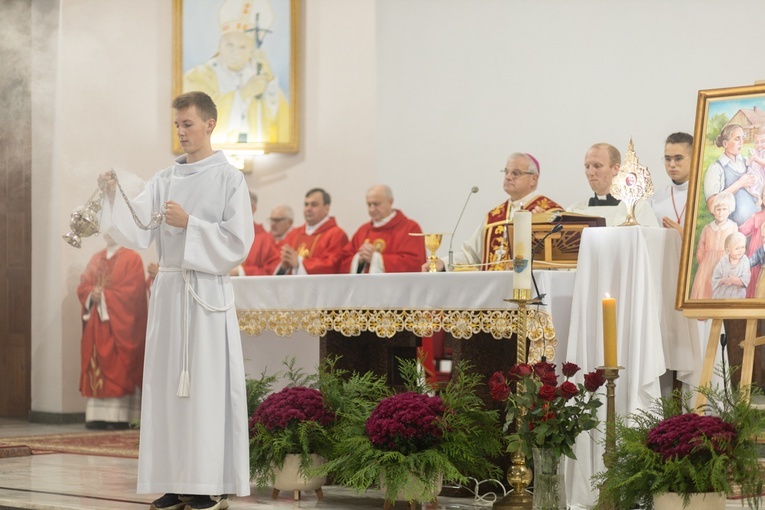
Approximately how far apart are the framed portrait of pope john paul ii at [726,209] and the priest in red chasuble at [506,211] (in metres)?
1.14

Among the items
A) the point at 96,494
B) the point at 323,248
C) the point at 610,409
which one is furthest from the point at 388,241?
the point at 610,409

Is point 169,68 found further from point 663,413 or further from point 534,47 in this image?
point 663,413

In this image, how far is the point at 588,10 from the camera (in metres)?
9.35

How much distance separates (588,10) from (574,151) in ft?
3.53

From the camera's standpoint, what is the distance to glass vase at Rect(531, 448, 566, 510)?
4.41 meters

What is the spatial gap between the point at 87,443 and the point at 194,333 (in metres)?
3.90

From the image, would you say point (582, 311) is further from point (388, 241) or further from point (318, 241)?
point (318, 241)

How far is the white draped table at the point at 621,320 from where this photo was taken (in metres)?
4.94

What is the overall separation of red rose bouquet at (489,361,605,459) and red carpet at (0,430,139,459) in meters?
3.47

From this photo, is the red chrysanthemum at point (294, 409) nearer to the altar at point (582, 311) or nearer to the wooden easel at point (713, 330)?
the altar at point (582, 311)

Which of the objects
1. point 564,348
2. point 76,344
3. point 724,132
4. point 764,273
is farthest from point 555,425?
point 76,344

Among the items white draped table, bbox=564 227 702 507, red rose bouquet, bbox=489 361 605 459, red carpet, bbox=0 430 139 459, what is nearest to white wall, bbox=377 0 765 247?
red carpet, bbox=0 430 139 459

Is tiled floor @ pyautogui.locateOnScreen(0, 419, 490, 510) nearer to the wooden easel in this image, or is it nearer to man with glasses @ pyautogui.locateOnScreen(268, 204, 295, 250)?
the wooden easel

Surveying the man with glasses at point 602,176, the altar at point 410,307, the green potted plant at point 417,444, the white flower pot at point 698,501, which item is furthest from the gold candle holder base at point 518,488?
the man with glasses at point 602,176
